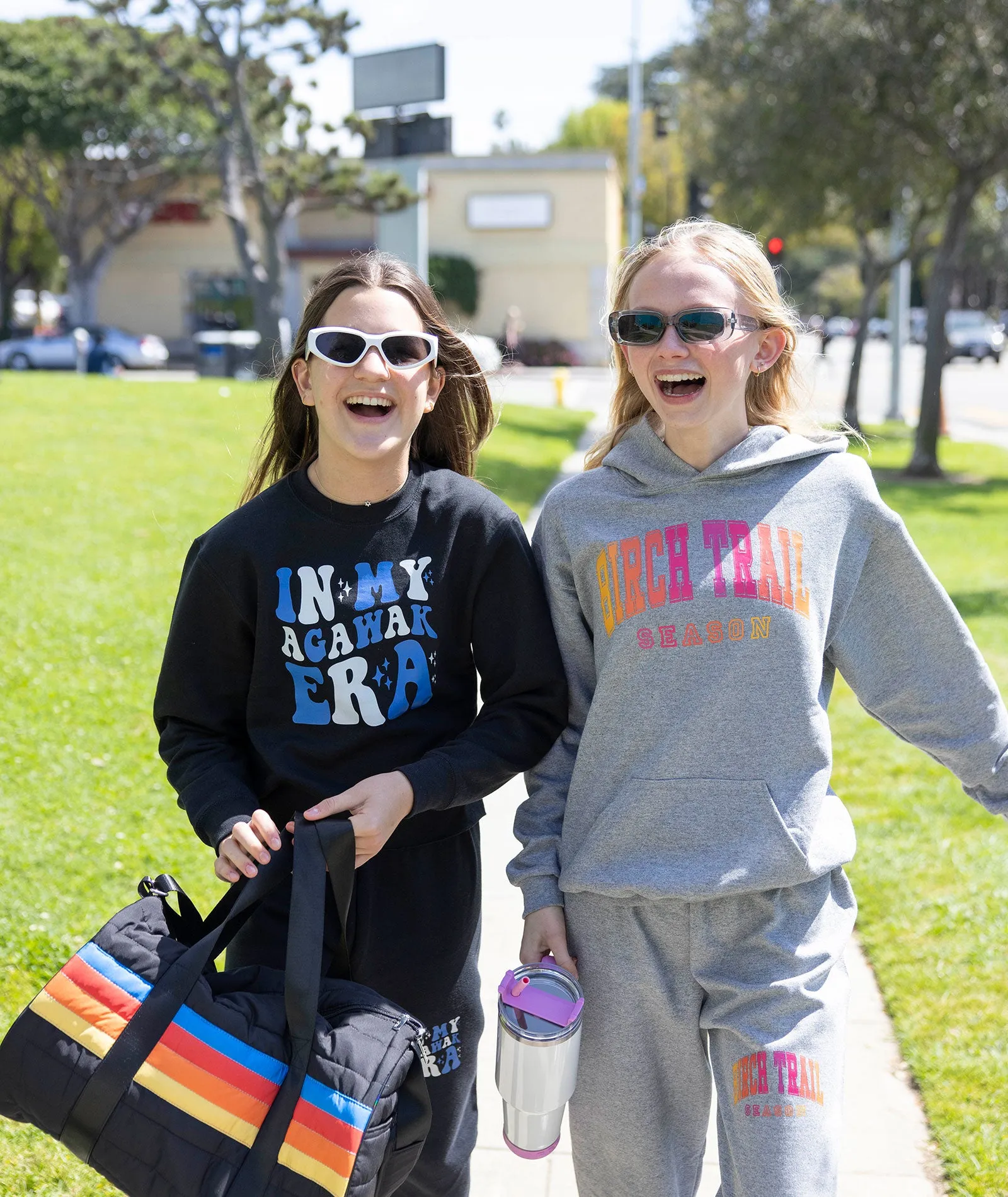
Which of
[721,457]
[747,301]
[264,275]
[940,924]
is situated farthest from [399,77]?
[264,275]

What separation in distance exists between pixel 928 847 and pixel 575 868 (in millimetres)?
3112

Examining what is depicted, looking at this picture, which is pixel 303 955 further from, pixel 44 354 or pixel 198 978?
pixel 44 354

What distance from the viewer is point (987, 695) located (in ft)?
7.37

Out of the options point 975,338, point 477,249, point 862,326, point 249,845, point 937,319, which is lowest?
point 975,338

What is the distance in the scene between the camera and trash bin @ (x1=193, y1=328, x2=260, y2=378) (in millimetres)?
24312

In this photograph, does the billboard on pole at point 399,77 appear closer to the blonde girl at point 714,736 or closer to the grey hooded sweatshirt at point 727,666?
the blonde girl at point 714,736

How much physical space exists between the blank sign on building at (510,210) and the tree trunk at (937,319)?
27407 millimetres

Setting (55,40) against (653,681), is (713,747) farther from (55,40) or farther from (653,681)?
(55,40)

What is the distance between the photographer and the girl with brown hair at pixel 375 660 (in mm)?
2100

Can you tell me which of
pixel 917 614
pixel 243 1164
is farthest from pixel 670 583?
pixel 243 1164

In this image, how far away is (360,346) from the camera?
6.94 feet

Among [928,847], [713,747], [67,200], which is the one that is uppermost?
[67,200]

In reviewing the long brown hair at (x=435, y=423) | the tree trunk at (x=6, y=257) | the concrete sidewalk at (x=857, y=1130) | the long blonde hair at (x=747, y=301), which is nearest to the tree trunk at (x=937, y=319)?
the concrete sidewalk at (x=857, y=1130)

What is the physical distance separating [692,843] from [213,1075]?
0.79 metres
